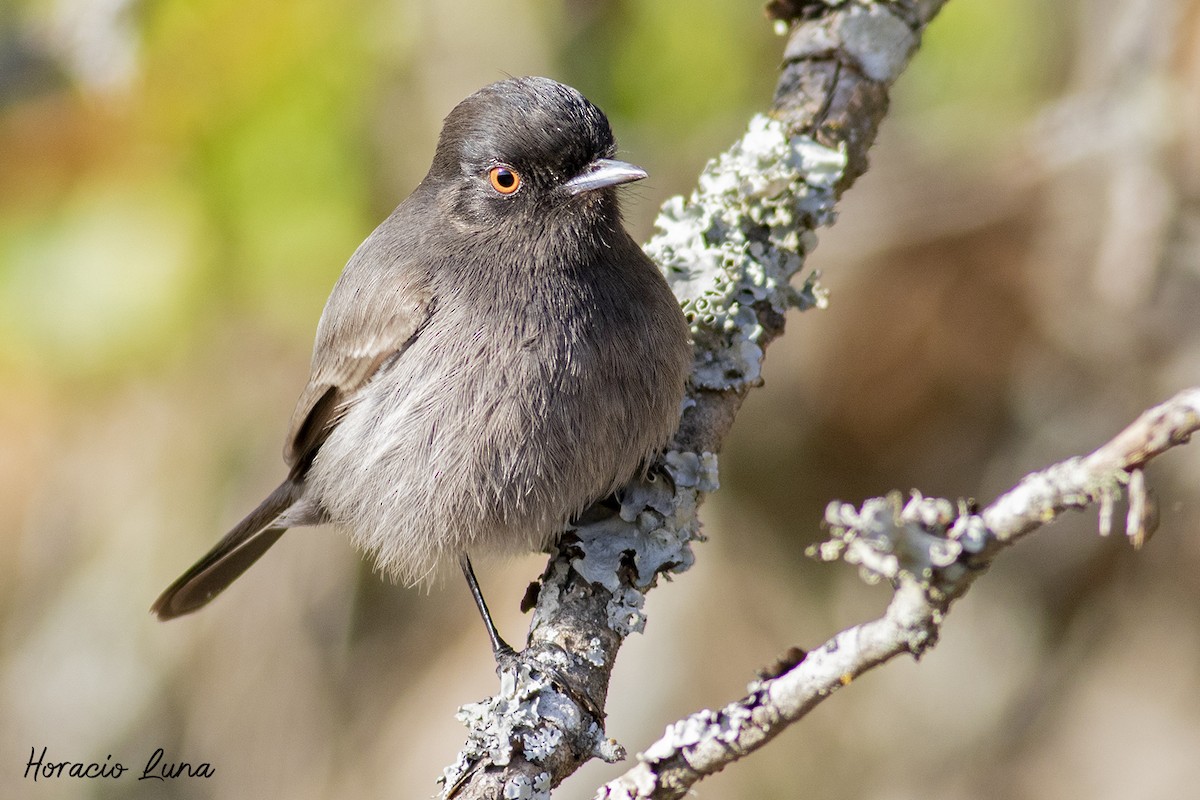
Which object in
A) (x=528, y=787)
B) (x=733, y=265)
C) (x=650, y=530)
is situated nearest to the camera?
(x=528, y=787)

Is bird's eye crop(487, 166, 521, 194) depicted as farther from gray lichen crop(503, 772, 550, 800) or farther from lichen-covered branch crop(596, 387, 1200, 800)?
lichen-covered branch crop(596, 387, 1200, 800)

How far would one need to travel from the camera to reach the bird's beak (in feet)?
11.4

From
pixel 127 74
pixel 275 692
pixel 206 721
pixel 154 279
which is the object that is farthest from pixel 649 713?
pixel 127 74

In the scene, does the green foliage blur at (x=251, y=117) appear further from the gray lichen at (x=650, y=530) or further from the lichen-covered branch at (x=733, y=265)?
the gray lichen at (x=650, y=530)

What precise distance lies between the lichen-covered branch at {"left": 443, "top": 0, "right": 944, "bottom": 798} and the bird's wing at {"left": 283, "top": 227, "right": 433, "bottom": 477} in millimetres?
865

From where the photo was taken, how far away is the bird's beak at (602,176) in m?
3.46

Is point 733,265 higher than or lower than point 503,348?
higher

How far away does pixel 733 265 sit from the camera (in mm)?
3611

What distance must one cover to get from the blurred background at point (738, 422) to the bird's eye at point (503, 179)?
4.24 ft


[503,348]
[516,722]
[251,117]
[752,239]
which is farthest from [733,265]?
[251,117]

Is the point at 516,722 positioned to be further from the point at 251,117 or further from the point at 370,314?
the point at 251,117

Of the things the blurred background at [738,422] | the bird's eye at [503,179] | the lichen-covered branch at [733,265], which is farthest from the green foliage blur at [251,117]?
the bird's eye at [503,179]

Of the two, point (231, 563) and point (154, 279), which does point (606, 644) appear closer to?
point (231, 563)

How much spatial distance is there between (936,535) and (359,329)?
2.40 meters
